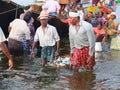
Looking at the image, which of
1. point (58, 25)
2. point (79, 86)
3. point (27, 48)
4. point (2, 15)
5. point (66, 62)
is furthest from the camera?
point (58, 25)

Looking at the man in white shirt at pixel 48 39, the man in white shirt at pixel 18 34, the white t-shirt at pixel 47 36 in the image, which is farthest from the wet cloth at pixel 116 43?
the white t-shirt at pixel 47 36

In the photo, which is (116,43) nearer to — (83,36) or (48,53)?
(48,53)

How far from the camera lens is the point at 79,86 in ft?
33.6

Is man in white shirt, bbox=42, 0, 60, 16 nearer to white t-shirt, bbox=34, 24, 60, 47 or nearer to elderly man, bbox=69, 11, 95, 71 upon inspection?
white t-shirt, bbox=34, 24, 60, 47

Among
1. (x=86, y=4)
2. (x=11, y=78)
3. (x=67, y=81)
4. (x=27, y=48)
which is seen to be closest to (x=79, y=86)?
(x=67, y=81)

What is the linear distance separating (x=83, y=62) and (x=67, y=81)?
0.82 metres

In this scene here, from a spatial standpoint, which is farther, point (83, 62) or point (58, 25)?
point (58, 25)

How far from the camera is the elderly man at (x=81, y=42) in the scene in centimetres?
1079

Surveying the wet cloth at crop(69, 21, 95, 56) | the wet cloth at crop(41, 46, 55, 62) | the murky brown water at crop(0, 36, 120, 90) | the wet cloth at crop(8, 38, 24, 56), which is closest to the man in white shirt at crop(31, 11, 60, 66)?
the wet cloth at crop(41, 46, 55, 62)

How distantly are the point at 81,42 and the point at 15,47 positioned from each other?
3309 millimetres

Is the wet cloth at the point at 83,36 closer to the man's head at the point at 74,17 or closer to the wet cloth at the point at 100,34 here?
the man's head at the point at 74,17

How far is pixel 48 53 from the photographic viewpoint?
41.2ft

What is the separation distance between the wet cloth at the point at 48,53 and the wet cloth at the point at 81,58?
110 centimetres

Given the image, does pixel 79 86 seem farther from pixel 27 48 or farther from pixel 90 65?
pixel 27 48
